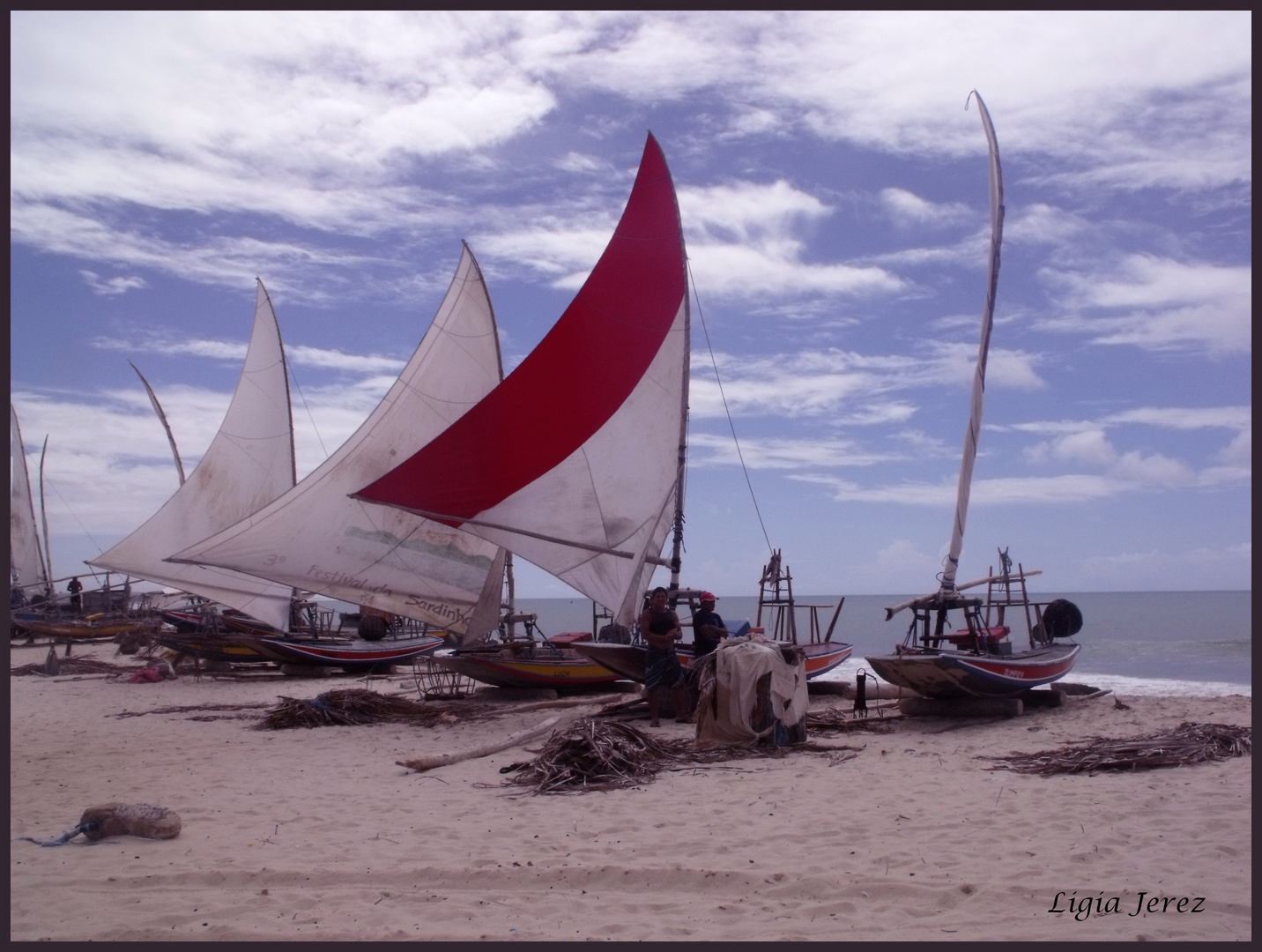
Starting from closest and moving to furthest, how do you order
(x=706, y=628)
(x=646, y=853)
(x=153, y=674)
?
(x=646, y=853)
(x=706, y=628)
(x=153, y=674)

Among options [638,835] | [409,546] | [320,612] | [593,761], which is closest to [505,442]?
[409,546]

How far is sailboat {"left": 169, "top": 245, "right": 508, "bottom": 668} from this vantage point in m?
15.2

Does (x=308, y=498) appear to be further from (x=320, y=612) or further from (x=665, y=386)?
(x=320, y=612)

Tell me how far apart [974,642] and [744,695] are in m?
3.90

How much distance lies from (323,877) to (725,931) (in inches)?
84.7

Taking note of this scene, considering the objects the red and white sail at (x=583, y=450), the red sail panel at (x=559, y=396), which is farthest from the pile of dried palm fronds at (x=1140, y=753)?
the red sail panel at (x=559, y=396)

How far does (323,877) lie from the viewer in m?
5.22

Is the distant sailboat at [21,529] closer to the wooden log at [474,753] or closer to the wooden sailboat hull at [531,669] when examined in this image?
the wooden sailboat hull at [531,669]

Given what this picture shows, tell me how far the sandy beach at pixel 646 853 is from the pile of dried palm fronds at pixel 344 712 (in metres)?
2.22

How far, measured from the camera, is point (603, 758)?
7.84 m

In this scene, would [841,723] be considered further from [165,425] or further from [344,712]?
[165,425]

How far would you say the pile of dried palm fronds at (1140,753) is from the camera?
7.69 meters

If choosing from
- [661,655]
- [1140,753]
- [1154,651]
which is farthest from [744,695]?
[1154,651]

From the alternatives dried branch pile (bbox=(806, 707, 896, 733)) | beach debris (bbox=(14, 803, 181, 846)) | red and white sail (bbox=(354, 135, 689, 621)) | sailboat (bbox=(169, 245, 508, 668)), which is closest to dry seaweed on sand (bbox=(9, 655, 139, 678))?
sailboat (bbox=(169, 245, 508, 668))
